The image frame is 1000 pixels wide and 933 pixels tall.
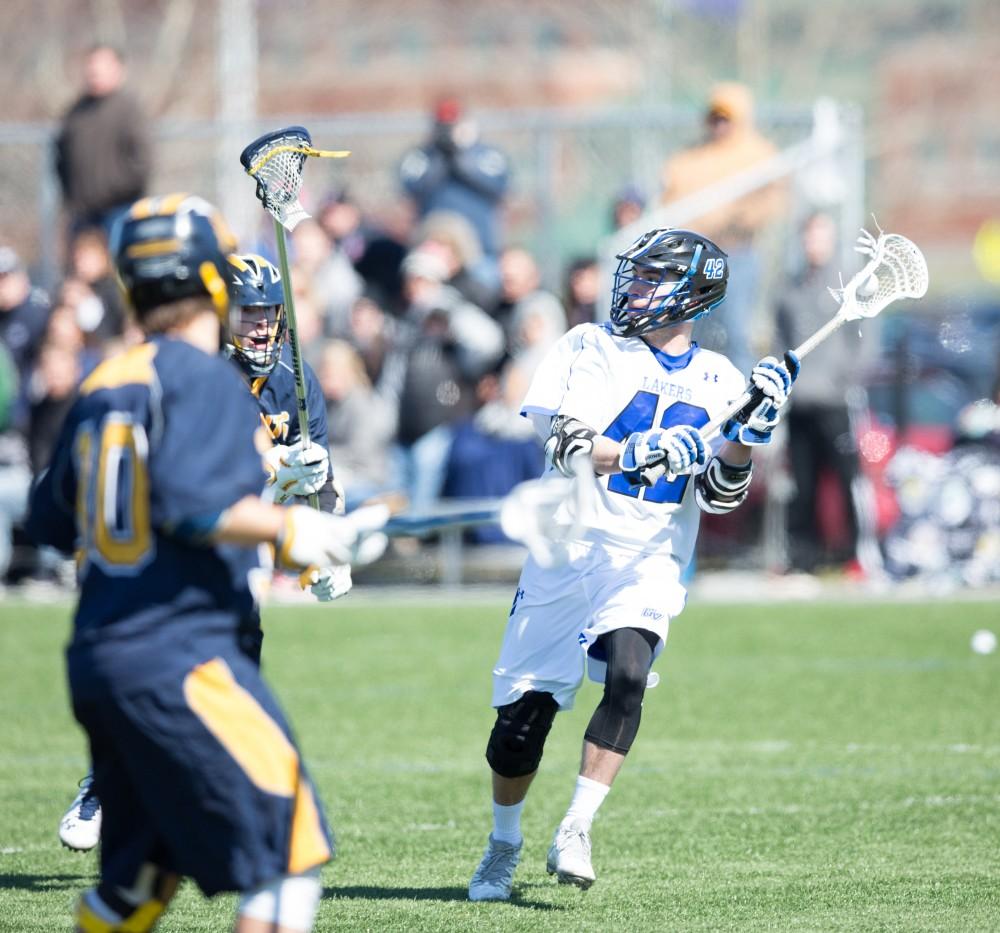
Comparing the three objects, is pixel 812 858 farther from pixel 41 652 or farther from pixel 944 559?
pixel 944 559

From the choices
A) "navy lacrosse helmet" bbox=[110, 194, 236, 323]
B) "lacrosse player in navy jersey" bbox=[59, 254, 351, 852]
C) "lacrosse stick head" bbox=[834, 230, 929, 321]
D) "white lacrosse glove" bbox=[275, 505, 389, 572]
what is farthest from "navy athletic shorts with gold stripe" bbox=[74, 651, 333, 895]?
"lacrosse stick head" bbox=[834, 230, 929, 321]

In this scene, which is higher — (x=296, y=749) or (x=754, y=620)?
(x=296, y=749)

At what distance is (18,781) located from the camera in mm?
7758

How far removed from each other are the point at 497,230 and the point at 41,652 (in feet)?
18.8

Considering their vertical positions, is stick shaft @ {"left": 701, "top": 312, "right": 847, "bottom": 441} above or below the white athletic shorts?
A: above

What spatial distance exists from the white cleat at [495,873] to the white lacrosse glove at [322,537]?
197 centimetres

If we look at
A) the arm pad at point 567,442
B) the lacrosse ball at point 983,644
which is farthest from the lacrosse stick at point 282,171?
the lacrosse ball at point 983,644

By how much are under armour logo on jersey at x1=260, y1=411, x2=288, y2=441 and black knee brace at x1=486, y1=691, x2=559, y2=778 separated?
120 centimetres

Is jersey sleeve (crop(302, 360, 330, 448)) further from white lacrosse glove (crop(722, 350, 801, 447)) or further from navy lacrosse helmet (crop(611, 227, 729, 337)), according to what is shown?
white lacrosse glove (crop(722, 350, 801, 447))

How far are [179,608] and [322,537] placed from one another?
34 cm

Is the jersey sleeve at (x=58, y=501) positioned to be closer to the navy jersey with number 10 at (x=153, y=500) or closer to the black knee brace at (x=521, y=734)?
the navy jersey with number 10 at (x=153, y=500)

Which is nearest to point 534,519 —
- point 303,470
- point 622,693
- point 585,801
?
point 303,470

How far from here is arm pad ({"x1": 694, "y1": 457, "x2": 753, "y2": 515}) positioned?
576 cm

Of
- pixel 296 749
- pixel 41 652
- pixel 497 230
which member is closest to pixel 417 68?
pixel 497 230
